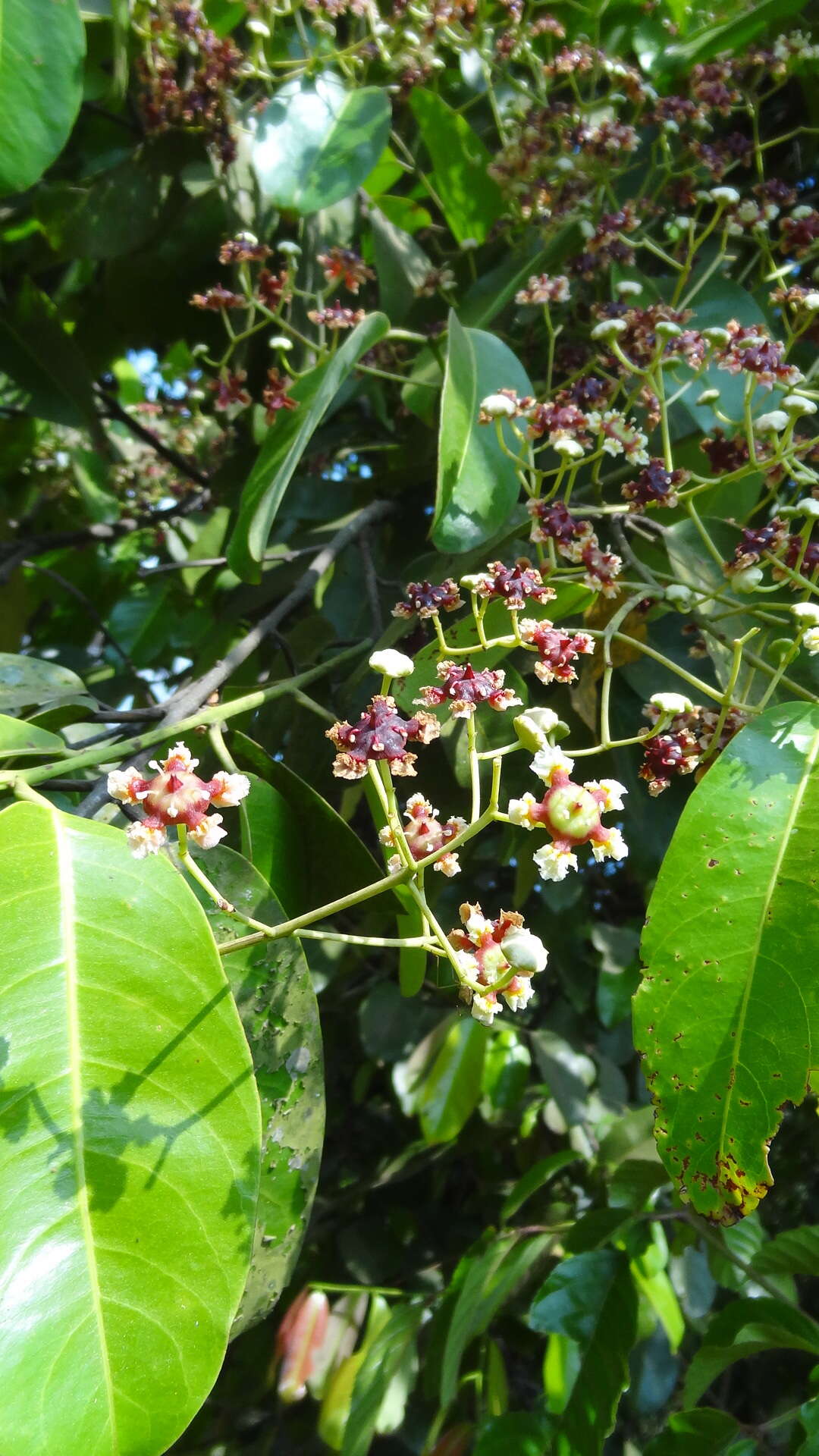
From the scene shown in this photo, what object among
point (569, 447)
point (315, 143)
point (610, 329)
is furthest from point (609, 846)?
point (315, 143)

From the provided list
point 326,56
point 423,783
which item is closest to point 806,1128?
point 423,783

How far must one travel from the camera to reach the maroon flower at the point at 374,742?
567 mm

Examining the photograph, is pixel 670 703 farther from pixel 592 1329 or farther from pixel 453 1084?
Answer: pixel 453 1084

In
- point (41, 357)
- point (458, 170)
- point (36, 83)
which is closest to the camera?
point (36, 83)

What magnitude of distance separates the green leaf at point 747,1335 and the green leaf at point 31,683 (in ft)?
2.95

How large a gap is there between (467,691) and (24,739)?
306mm

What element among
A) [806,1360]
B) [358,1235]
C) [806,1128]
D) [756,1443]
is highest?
[756,1443]

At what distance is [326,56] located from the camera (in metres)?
1.23

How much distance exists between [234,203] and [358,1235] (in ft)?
5.55

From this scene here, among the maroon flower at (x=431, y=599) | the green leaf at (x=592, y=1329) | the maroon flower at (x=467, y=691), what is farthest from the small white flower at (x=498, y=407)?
the green leaf at (x=592, y=1329)

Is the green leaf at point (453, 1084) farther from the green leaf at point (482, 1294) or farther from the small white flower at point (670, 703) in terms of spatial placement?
the small white flower at point (670, 703)

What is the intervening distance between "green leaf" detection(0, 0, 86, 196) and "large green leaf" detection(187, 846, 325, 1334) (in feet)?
2.41

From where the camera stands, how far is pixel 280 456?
35.4 inches

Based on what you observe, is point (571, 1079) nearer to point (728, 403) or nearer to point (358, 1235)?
point (358, 1235)
